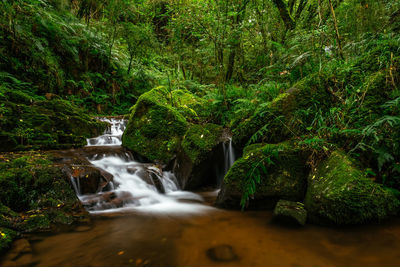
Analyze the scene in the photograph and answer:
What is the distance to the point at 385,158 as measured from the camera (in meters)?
2.21

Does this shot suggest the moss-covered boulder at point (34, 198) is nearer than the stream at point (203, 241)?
No

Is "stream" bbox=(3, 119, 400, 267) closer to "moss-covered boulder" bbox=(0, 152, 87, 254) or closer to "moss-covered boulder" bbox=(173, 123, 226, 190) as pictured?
"moss-covered boulder" bbox=(0, 152, 87, 254)

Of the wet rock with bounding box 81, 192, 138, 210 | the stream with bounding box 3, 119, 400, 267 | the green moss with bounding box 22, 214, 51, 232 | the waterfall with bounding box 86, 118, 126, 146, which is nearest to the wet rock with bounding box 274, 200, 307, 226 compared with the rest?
the stream with bounding box 3, 119, 400, 267

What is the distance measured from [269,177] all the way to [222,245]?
1286 mm

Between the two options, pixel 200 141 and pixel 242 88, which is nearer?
pixel 200 141

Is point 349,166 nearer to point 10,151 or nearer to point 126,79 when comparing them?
point 10,151

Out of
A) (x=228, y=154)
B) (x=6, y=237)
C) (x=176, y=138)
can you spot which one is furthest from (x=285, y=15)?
(x=6, y=237)

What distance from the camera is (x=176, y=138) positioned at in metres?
5.42

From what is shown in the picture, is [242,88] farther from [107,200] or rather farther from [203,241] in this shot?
[203,241]

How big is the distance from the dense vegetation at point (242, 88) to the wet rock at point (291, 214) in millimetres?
146

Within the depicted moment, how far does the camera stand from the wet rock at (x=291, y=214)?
237 cm

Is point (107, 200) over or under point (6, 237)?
under

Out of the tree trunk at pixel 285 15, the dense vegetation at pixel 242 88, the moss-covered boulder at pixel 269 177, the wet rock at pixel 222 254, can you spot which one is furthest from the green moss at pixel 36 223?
the tree trunk at pixel 285 15

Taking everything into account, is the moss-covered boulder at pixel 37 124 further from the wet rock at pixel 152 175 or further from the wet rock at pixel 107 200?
the wet rock at pixel 107 200
